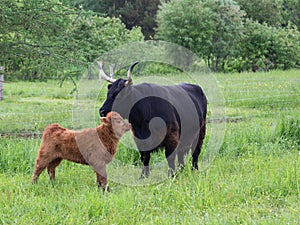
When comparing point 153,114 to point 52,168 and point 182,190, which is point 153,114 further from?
point 52,168

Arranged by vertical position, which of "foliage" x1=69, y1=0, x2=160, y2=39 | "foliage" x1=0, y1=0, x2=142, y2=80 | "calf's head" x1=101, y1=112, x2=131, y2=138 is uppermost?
"foliage" x1=69, y1=0, x2=160, y2=39

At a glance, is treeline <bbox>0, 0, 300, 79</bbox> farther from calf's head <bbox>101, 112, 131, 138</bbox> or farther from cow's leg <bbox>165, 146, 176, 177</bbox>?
calf's head <bbox>101, 112, 131, 138</bbox>

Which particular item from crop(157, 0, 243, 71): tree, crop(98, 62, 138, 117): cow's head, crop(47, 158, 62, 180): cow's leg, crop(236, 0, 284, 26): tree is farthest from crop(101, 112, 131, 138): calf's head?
crop(236, 0, 284, 26): tree

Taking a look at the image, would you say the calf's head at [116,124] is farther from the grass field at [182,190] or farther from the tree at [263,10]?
the tree at [263,10]

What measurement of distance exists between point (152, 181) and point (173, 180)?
0.38 metres

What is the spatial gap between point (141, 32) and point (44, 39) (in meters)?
28.0

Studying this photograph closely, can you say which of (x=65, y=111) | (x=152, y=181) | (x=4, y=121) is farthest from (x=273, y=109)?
(x=152, y=181)

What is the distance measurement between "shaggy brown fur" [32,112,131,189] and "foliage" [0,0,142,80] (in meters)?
3.31

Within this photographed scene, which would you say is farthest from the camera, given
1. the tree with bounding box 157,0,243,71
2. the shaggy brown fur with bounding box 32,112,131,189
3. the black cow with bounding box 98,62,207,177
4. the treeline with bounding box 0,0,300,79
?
the tree with bounding box 157,0,243,71

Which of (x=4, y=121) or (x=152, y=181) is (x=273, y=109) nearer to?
(x=4, y=121)

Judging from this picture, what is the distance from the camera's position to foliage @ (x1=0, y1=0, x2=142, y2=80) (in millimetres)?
9102

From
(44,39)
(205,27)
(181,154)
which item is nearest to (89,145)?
(181,154)

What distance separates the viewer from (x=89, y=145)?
19.4 feet

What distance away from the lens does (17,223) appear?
4.75m
